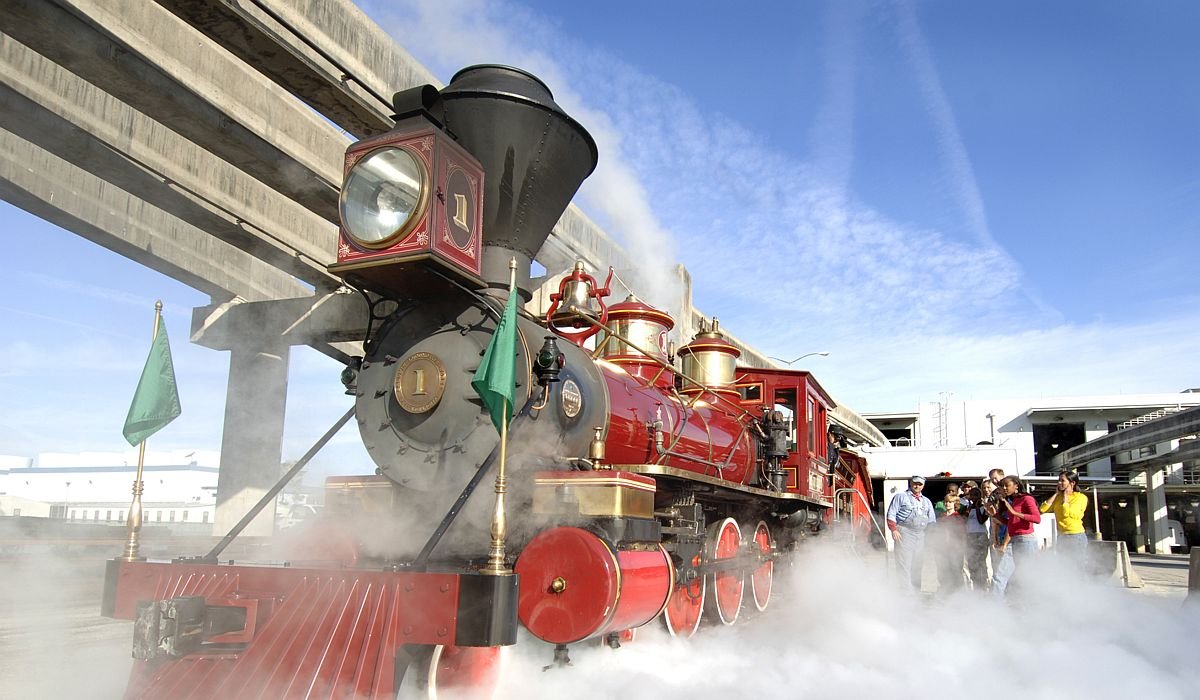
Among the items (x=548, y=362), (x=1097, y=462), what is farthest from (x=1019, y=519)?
(x=1097, y=462)

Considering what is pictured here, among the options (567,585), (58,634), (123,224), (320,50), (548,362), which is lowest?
(58,634)


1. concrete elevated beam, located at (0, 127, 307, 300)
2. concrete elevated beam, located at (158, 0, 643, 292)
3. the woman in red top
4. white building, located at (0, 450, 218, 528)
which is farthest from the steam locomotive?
white building, located at (0, 450, 218, 528)

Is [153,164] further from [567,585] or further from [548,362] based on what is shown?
[567,585]

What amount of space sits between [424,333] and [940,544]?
7.91 meters

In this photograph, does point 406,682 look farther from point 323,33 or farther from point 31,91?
point 31,91

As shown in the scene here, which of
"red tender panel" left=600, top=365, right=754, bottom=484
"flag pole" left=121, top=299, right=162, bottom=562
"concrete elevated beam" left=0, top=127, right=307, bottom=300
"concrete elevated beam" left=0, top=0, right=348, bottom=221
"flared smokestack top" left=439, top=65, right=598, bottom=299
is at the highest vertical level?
"concrete elevated beam" left=0, top=0, right=348, bottom=221

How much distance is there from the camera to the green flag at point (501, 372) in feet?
11.0

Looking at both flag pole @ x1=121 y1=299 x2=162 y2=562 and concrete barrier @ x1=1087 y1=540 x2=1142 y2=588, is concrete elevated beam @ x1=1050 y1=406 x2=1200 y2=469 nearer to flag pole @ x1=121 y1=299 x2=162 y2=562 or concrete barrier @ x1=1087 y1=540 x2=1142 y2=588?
concrete barrier @ x1=1087 y1=540 x2=1142 y2=588

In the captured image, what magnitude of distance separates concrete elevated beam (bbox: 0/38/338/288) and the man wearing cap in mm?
6233

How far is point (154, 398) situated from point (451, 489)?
5.70 ft

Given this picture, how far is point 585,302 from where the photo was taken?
510 centimetres

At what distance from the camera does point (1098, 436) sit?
118 ft

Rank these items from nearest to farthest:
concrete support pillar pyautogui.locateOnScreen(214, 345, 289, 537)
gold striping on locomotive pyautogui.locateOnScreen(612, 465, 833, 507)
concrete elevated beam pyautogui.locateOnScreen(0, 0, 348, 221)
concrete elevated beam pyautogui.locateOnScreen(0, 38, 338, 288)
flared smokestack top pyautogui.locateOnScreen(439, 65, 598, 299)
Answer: flared smokestack top pyautogui.locateOnScreen(439, 65, 598, 299)
gold striping on locomotive pyautogui.locateOnScreen(612, 465, 833, 507)
concrete elevated beam pyautogui.locateOnScreen(0, 0, 348, 221)
concrete elevated beam pyautogui.locateOnScreen(0, 38, 338, 288)
concrete support pillar pyautogui.locateOnScreen(214, 345, 289, 537)

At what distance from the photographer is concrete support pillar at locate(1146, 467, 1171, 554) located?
95.8ft
